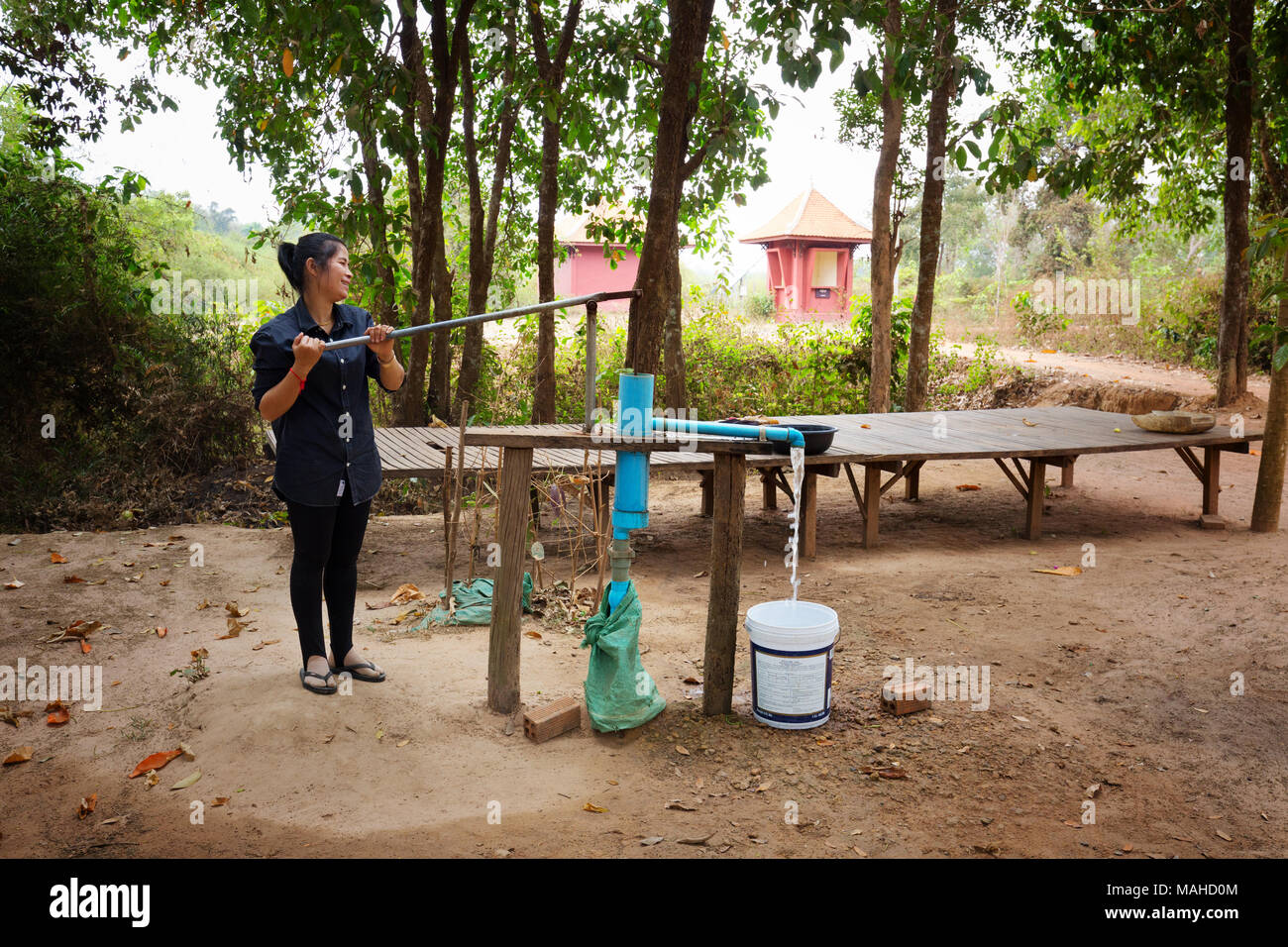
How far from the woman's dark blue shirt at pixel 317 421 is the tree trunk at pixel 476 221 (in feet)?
17.5

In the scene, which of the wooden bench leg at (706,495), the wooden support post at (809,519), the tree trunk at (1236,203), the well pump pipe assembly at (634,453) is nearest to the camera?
the well pump pipe assembly at (634,453)

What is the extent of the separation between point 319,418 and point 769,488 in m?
4.45

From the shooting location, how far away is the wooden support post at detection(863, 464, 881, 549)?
6.37m

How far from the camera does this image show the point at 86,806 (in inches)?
115

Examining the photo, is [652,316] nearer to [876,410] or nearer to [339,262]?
[339,262]

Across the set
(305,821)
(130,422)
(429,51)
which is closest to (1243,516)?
(305,821)

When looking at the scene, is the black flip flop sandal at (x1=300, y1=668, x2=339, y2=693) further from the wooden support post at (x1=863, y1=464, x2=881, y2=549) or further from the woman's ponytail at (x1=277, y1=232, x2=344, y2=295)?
the wooden support post at (x1=863, y1=464, x2=881, y2=549)

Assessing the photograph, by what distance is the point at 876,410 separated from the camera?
33.7 ft

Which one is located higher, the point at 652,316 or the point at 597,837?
the point at 652,316

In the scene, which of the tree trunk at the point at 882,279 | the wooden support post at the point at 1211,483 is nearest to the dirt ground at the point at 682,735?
the wooden support post at the point at 1211,483

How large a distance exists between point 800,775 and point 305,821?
154 centimetres

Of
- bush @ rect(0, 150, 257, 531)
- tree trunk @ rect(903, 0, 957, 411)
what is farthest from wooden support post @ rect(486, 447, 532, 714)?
tree trunk @ rect(903, 0, 957, 411)

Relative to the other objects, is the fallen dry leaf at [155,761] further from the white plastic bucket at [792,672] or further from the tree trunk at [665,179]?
the tree trunk at [665,179]

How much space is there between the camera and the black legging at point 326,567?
3463 mm
